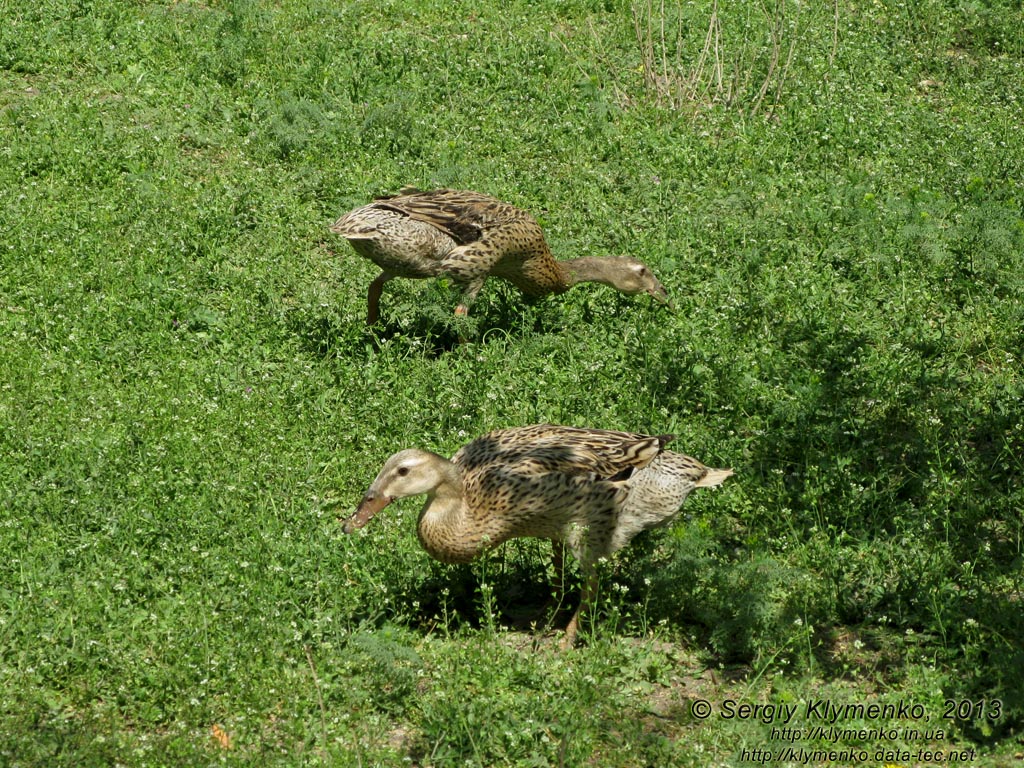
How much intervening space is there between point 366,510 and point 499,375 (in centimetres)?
278

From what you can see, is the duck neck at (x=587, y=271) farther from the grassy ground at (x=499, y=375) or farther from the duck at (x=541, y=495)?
the duck at (x=541, y=495)

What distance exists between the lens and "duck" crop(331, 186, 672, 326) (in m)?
9.84

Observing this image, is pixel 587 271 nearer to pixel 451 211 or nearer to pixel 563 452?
pixel 451 211

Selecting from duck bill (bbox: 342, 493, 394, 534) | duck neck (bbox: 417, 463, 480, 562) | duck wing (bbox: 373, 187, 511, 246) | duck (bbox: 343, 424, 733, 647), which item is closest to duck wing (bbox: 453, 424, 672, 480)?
duck (bbox: 343, 424, 733, 647)

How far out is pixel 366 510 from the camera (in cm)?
704

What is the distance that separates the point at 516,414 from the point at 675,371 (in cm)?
117

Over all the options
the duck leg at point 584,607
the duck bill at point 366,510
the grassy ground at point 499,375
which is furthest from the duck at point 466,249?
the duck leg at point 584,607

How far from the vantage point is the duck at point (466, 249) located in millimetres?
9836

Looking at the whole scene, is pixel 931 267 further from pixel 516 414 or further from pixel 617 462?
pixel 617 462

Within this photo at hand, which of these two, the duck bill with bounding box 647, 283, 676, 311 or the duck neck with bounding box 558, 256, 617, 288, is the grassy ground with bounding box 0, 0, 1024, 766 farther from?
the duck neck with bounding box 558, 256, 617, 288

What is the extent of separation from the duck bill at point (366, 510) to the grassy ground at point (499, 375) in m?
0.50

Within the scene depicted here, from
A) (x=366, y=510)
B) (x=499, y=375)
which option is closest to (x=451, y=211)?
(x=499, y=375)

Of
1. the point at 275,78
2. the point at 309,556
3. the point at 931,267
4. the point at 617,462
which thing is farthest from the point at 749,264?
the point at 275,78

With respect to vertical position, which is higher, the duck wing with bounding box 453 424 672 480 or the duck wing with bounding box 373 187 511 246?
the duck wing with bounding box 373 187 511 246
